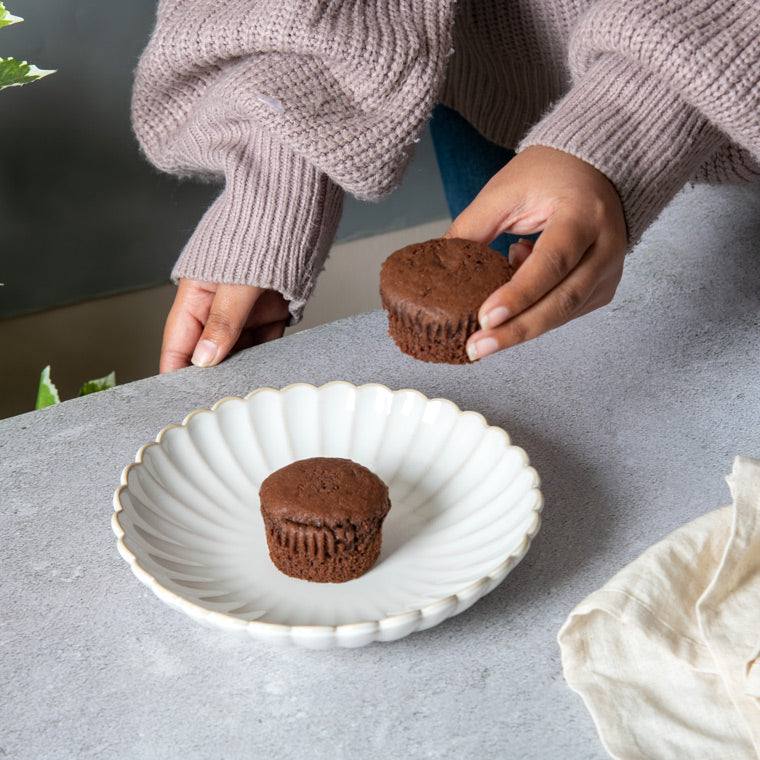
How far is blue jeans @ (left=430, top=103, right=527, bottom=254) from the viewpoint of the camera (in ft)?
4.54

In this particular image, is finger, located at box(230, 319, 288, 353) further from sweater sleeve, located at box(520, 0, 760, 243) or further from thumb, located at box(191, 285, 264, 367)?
sweater sleeve, located at box(520, 0, 760, 243)

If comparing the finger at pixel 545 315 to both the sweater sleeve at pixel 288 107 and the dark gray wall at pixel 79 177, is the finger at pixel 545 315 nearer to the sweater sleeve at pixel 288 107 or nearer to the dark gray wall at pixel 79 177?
the sweater sleeve at pixel 288 107

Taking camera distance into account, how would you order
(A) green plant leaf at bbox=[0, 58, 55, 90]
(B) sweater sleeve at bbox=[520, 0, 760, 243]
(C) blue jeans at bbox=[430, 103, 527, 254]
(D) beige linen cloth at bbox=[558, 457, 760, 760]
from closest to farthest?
(D) beige linen cloth at bbox=[558, 457, 760, 760] < (B) sweater sleeve at bbox=[520, 0, 760, 243] < (A) green plant leaf at bbox=[0, 58, 55, 90] < (C) blue jeans at bbox=[430, 103, 527, 254]

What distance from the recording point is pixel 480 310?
2.46 ft

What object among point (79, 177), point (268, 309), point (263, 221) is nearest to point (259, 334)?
point (268, 309)

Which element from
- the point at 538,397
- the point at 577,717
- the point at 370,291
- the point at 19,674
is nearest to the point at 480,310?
the point at 538,397

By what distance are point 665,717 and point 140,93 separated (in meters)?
0.79

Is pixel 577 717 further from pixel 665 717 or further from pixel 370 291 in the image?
pixel 370 291

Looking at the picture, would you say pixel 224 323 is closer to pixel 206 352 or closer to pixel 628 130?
pixel 206 352

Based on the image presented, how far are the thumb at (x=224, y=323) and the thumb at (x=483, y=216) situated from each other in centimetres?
24

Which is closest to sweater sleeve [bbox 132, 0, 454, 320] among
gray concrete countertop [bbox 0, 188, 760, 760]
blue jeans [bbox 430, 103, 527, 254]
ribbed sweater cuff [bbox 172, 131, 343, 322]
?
ribbed sweater cuff [bbox 172, 131, 343, 322]

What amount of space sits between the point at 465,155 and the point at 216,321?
583 millimetres

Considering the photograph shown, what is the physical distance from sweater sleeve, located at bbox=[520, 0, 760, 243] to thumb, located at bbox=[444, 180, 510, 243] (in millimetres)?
70

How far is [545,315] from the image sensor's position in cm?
78
